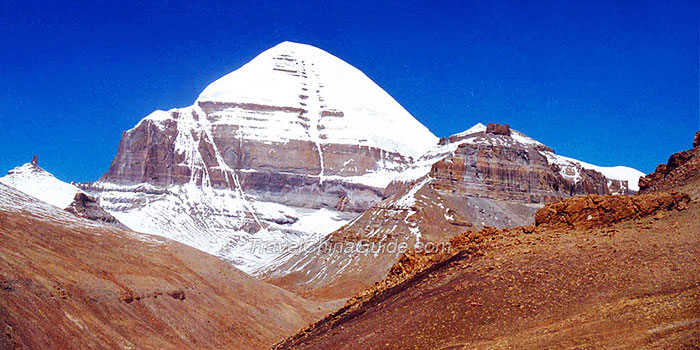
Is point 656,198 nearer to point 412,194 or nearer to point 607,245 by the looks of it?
point 607,245

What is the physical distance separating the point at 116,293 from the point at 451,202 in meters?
84.8

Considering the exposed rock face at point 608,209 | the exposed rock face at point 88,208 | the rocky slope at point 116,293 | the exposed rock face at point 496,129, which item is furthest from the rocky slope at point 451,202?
the exposed rock face at point 608,209


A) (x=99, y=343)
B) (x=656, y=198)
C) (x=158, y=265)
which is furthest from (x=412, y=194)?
(x=656, y=198)

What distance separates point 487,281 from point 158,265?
33.6 meters

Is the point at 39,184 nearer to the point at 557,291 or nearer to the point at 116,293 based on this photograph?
the point at 116,293

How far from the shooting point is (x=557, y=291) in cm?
2455

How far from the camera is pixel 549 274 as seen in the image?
83.9 feet

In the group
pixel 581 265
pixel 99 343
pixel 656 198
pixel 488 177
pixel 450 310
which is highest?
pixel 488 177

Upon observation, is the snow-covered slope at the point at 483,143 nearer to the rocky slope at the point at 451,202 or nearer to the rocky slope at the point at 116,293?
the rocky slope at the point at 451,202

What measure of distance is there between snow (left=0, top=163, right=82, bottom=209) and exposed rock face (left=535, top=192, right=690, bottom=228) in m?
121

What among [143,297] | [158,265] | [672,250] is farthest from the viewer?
[158,265]

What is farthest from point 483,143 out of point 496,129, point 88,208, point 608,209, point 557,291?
point 557,291

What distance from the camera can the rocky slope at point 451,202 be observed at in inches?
4323

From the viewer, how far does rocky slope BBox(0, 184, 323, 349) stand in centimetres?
3941
